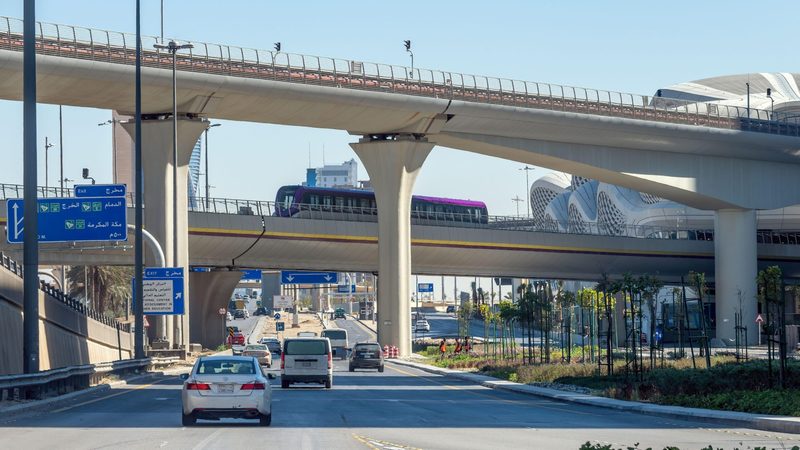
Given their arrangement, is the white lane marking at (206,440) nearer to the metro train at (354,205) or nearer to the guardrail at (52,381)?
the guardrail at (52,381)

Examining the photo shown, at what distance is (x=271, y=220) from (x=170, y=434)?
184 ft

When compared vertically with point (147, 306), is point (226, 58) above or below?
above

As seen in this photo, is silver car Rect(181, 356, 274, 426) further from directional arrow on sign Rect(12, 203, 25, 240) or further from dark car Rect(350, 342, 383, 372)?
dark car Rect(350, 342, 383, 372)

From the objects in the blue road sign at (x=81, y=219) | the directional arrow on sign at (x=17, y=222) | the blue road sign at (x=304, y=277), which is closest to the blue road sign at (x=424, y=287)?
the blue road sign at (x=304, y=277)

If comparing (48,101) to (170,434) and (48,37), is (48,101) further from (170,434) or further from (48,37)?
(170,434)

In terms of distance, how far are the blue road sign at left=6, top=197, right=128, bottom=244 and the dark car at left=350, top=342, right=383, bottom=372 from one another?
16024 millimetres

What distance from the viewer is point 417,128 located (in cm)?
7669

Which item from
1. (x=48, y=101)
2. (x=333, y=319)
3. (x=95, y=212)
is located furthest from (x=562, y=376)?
(x=333, y=319)

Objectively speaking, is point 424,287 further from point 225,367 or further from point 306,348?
point 225,367

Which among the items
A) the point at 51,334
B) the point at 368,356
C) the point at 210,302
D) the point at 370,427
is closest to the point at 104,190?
the point at 51,334

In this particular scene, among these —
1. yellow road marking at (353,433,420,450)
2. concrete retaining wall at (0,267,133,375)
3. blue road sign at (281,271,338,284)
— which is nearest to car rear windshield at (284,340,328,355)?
concrete retaining wall at (0,267,133,375)

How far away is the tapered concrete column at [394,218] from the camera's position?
78500 millimetres

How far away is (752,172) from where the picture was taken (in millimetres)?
88625

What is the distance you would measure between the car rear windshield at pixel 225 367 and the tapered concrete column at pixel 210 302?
2752 inches
